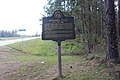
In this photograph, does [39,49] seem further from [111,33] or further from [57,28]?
[111,33]

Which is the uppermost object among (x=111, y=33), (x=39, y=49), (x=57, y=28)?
(x=57, y=28)

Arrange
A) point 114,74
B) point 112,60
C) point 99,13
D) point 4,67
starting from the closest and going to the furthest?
point 114,74 < point 112,60 < point 4,67 < point 99,13

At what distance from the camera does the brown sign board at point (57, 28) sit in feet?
31.5

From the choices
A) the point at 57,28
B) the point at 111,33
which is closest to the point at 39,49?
the point at 57,28

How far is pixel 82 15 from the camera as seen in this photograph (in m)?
16.3

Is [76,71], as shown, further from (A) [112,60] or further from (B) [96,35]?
(B) [96,35]

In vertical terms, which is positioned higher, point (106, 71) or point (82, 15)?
point (82, 15)

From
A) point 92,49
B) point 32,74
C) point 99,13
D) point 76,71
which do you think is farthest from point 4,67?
point 99,13

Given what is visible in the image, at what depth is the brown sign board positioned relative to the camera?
378 inches

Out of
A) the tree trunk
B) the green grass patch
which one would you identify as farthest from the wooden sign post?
the green grass patch

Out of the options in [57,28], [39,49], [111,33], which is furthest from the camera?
[39,49]

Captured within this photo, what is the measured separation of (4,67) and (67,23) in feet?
16.1

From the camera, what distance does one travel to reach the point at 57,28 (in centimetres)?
959

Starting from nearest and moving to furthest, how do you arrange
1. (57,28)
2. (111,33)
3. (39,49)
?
(111,33) → (57,28) → (39,49)
